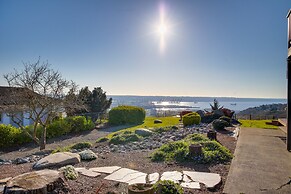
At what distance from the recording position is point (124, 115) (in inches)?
710

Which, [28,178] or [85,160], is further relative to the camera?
[85,160]

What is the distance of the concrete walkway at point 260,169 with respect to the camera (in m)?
3.80

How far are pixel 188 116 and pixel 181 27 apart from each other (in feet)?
17.5

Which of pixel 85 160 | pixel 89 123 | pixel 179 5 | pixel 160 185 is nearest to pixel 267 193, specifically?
pixel 160 185

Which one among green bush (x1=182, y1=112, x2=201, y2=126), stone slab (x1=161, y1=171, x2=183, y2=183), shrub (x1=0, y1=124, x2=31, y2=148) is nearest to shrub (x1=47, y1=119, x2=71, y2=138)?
shrub (x1=0, y1=124, x2=31, y2=148)

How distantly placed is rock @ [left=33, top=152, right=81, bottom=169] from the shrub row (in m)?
6.81

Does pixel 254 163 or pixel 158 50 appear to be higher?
pixel 158 50

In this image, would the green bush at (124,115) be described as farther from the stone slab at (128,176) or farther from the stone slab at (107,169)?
the stone slab at (128,176)

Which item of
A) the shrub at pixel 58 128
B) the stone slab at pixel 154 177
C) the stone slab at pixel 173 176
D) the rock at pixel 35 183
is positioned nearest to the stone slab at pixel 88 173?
the rock at pixel 35 183

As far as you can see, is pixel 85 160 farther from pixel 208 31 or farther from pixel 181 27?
pixel 208 31

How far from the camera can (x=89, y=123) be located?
53.4 ft

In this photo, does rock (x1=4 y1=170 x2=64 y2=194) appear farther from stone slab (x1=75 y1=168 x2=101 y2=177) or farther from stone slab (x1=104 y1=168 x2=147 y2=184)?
stone slab (x1=104 y1=168 x2=147 y2=184)

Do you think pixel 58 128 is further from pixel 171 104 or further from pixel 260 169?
pixel 171 104

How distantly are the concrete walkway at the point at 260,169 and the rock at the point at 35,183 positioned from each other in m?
2.85
